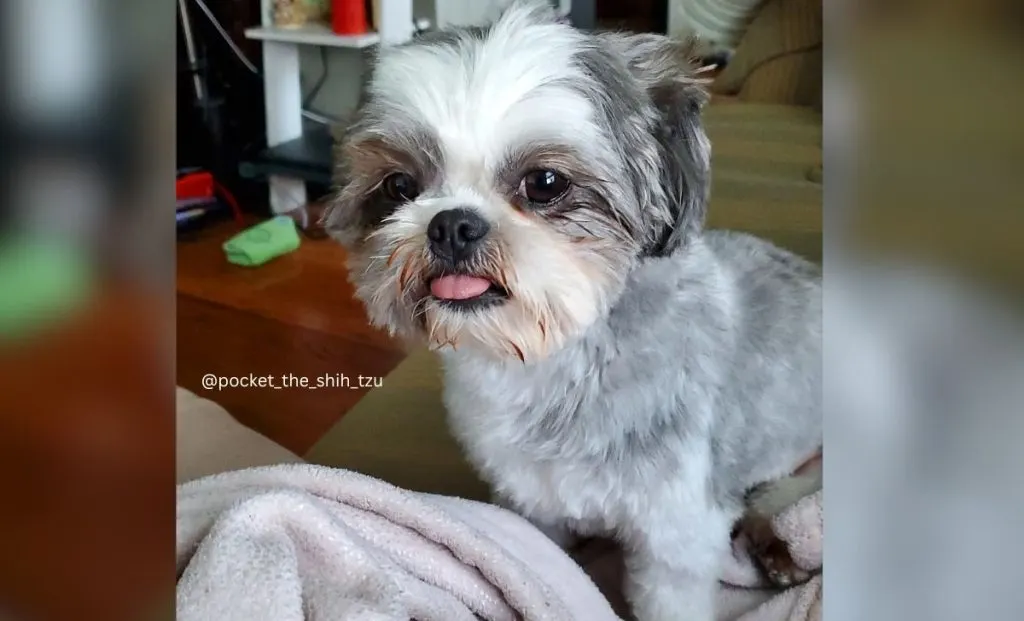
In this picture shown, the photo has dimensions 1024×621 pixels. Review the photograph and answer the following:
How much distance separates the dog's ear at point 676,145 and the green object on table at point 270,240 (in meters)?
0.43

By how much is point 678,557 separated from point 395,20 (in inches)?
23.6

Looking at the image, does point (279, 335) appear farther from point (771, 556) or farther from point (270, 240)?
point (771, 556)

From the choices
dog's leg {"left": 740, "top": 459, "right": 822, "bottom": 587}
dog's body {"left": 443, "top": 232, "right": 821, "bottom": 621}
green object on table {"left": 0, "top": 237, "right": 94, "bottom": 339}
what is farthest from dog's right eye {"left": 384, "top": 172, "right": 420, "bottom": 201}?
dog's leg {"left": 740, "top": 459, "right": 822, "bottom": 587}

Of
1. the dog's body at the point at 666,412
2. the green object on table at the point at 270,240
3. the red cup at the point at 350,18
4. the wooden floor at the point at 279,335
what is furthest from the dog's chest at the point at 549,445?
the red cup at the point at 350,18

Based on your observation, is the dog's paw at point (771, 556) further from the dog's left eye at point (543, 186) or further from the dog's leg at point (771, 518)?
the dog's left eye at point (543, 186)

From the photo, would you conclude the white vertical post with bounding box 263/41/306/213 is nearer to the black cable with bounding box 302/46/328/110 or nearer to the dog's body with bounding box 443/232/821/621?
the black cable with bounding box 302/46/328/110

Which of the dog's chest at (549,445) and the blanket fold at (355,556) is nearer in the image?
the blanket fold at (355,556)

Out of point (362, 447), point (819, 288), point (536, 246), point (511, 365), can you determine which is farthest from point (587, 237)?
point (362, 447)

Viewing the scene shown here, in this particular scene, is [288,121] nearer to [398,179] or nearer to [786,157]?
[398,179]

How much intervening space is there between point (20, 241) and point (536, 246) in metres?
0.37

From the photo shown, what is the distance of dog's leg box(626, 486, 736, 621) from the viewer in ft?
2.90

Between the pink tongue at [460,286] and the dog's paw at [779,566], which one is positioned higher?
the pink tongue at [460,286]

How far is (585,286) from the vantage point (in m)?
0.78

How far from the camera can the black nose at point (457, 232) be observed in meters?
0.74
